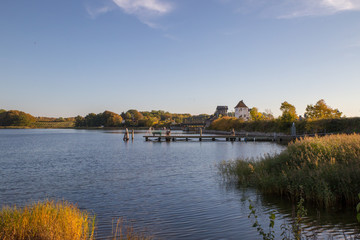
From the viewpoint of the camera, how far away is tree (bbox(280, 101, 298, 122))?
7644cm

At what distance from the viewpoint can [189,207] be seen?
13344 mm

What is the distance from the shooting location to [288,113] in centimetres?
7712

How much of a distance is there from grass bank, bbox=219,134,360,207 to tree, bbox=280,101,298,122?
2429 inches

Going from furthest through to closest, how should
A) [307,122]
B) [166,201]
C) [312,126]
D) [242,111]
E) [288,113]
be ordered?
[242,111]
[288,113]
[307,122]
[312,126]
[166,201]

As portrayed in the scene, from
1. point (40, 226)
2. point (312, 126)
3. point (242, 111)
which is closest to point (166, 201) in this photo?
point (40, 226)

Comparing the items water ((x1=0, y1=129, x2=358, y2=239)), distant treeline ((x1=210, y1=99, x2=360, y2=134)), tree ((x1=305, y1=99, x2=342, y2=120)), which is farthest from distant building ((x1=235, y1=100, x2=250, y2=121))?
water ((x1=0, y1=129, x2=358, y2=239))

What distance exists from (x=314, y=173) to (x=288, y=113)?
68293 millimetres

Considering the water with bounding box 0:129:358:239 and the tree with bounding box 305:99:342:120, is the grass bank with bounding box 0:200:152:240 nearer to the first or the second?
the water with bounding box 0:129:358:239

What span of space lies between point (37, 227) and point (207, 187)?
11.5 metres

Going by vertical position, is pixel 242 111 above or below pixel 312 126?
above

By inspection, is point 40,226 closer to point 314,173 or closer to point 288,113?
point 314,173

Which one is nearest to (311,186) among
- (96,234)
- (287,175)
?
(287,175)

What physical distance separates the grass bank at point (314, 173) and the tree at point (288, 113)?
202ft

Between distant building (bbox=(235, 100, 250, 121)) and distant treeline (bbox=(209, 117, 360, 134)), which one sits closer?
distant treeline (bbox=(209, 117, 360, 134))
